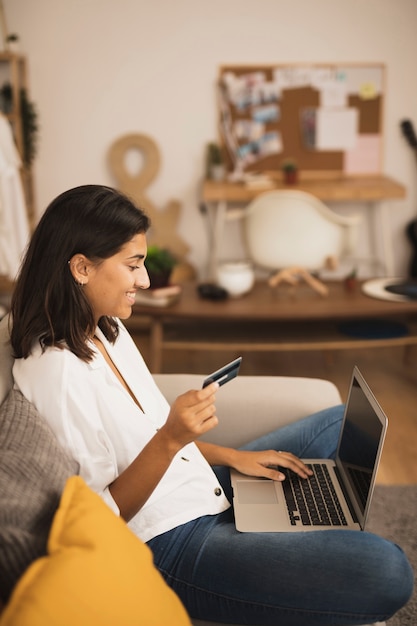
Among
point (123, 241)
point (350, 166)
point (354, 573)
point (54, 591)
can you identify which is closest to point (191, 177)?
point (350, 166)

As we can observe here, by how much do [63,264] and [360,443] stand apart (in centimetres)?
75

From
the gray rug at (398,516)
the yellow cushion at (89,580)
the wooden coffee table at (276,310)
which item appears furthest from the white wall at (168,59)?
the yellow cushion at (89,580)

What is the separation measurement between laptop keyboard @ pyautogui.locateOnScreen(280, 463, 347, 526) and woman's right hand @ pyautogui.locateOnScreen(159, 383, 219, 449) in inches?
14.4

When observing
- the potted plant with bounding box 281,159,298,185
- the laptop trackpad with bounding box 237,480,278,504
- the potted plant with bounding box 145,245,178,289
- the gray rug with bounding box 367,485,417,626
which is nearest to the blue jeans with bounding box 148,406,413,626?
the laptop trackpad with bounding box 237,480,278,504

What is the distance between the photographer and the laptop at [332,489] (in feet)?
4.70

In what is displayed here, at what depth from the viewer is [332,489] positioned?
5.27 feet

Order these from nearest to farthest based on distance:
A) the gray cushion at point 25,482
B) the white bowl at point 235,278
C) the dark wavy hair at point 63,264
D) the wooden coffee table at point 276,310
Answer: the gray cushion at point 25,482 → the dark wavy hair at point 63,264 → the wooden coffee table at point 276,310 → the white bowl at point 235,278

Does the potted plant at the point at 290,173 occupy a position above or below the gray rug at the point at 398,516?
above

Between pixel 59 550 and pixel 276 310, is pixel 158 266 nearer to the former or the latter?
pixel 276 310

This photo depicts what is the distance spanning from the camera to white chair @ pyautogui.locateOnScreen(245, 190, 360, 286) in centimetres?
386

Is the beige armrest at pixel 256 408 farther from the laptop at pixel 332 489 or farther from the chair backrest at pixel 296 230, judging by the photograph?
the chair backrest at pixel 296 230

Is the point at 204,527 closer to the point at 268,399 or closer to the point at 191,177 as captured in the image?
the point at 268,399

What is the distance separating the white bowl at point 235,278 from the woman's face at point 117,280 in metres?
1.69

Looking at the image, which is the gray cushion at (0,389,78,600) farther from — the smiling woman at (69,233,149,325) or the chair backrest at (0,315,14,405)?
the smiling woman at (69,233,149,325)
